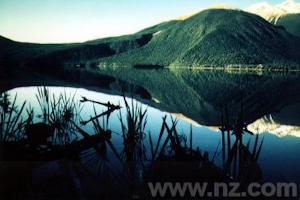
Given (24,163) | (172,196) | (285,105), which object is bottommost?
(285,105)

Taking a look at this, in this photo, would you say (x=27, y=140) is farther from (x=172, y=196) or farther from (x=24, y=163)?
(x=172, y=196)

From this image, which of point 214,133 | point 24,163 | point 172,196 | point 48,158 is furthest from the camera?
point 214,133

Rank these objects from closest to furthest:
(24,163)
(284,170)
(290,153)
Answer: (24,163)
(284,170)
(290,153)

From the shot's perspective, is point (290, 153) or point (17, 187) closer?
point (17, 187)

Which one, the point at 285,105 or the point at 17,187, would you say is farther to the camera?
A: the point at 285,105

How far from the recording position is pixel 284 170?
441 inches

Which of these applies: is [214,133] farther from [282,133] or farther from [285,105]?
[285,105]

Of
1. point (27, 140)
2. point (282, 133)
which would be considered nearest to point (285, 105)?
point (282, 133)

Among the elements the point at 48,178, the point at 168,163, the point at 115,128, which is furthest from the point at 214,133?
the point at 48,178

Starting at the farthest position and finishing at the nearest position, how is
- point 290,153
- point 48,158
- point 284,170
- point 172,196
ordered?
point 290,153, point 284,170, point 48,158, point 172,196

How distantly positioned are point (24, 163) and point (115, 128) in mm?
9094

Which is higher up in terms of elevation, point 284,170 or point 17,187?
point 17,187

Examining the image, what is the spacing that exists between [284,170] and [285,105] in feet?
75.4

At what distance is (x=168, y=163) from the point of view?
949cm
